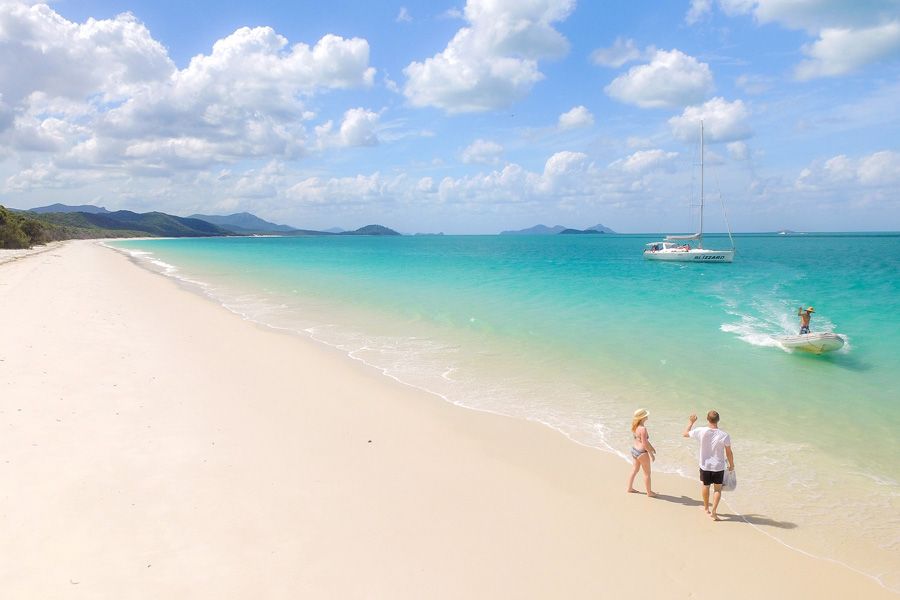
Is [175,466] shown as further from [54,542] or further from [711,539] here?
[711,539]

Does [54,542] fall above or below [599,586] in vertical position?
above

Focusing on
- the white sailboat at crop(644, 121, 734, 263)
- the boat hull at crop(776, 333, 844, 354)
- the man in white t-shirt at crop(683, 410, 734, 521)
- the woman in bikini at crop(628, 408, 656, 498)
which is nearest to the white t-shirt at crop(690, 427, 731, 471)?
the man in white t-shirt at crop(683, 410, 734, 521)

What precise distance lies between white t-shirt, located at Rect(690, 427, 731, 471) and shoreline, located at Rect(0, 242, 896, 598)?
782 mm

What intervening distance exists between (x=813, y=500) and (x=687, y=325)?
15144 millimetres

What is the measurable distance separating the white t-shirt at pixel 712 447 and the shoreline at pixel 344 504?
782mm

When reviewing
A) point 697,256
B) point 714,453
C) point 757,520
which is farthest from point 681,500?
point 697,256

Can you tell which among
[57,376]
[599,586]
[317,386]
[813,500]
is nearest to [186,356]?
[57,376]

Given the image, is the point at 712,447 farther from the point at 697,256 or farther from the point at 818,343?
the point at 697,256

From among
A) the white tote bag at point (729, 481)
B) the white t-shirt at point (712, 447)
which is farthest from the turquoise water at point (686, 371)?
the white t-shirt at point (712, 447)

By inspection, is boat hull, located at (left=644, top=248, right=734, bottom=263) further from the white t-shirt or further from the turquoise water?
the white t-shirt

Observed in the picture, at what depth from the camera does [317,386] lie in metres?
12.2

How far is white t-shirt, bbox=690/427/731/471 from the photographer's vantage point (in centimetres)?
688

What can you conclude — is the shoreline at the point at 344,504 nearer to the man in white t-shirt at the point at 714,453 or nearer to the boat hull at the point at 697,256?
the man in white t-shirt at the point at 714,453

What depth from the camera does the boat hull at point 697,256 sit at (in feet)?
207
